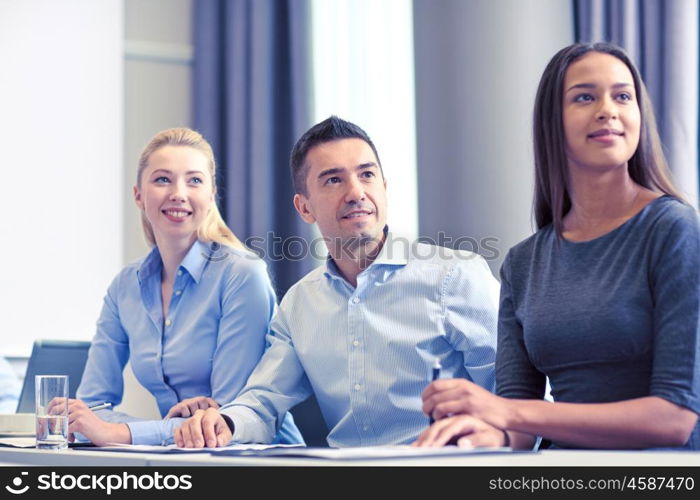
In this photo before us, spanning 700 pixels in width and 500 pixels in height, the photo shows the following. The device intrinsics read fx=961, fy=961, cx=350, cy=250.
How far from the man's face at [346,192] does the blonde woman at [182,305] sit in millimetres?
293

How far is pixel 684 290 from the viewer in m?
1.48

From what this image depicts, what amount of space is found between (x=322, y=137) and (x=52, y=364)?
1.08 m

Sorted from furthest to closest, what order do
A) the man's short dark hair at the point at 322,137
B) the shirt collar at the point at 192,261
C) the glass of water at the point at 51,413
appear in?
the shirt collar at the point at 192,261 < the man's short dark hair at the point at 322,137 < the glass of water at the point at 51,413

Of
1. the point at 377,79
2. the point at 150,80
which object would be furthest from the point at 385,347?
the point at 150,80

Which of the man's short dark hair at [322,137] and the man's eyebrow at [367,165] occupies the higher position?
the man's short dark hair at [322,137]

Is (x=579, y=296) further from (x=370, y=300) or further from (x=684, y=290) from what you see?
(x=370, y=300)

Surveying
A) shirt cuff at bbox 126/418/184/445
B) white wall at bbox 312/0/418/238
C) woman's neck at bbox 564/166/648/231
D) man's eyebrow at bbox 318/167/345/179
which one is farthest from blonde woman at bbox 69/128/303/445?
white wall at bbox 312/0/418/238

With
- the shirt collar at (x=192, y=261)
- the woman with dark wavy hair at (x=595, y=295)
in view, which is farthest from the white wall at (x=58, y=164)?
the woman with dark wavy hair at (x=595, y=295)

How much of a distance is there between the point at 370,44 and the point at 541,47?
102cm

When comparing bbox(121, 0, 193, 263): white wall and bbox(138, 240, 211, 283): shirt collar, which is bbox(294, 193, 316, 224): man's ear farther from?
bbox(121, 0, 193, 263): white wall

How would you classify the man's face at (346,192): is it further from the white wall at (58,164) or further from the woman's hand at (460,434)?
the white wall at (58,164)

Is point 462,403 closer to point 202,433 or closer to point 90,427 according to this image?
point 202,433

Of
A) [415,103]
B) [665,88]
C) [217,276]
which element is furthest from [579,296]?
[415,103]

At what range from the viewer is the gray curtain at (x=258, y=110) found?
13.1 feet
